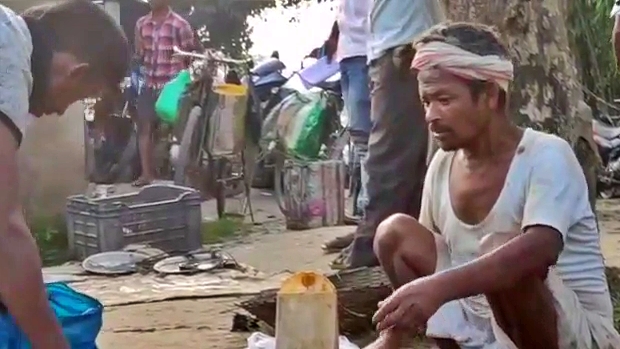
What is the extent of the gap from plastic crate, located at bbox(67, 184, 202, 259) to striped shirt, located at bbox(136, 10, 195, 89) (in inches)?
80.1

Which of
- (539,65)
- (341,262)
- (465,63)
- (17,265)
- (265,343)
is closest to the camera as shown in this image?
(17,265)

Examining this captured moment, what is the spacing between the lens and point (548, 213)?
2.57 meters

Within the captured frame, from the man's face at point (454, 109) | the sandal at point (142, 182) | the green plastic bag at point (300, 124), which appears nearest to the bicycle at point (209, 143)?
the green plastic bag at point (300, 124)

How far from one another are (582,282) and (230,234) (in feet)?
14.2

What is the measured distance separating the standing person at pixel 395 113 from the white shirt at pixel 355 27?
793 millimetres

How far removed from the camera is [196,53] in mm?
7934

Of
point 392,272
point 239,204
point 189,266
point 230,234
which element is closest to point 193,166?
point 239,204

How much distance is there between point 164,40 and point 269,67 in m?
2.47

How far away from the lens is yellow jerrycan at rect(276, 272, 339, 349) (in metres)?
2.53

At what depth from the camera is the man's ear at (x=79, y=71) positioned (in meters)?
2.44

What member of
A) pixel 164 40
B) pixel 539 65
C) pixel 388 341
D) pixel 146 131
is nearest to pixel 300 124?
pixel 164 40

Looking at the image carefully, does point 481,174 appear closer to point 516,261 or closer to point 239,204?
point 516,261

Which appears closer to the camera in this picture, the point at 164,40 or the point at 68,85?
the point at 68,85

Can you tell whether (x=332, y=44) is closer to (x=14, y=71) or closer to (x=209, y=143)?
(x=209, y=143)
